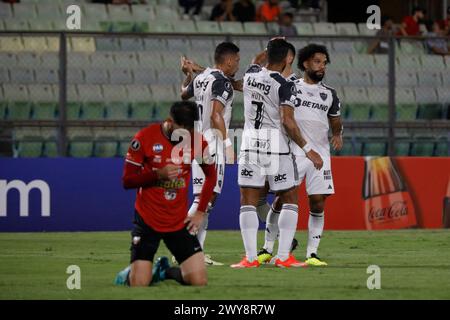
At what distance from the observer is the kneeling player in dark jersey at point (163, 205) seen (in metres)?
11.0

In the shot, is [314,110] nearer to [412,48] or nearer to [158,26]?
[412,48]

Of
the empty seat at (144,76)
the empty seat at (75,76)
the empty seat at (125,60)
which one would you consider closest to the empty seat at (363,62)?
the empty seat at (144,76)

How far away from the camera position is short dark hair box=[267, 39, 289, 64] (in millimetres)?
12906

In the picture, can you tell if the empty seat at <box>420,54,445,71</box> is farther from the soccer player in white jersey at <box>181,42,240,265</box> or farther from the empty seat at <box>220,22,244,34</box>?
the soccer player in white jersey at <box>181,42,240,265</box>

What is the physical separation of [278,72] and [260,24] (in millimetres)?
11887

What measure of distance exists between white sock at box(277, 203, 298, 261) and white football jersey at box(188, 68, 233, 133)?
1.39m

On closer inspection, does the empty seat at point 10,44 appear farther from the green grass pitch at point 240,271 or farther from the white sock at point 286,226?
the white sock at point 286,226

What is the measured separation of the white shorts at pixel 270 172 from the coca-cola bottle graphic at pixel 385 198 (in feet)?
22.6

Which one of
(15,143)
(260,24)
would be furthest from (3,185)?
(260,24)

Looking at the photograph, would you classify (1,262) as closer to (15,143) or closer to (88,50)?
(15,143)

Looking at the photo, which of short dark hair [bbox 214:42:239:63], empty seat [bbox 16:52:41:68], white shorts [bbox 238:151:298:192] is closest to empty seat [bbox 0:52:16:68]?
empty seat [bbox 16:52:41:68]

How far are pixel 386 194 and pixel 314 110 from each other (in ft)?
20.8

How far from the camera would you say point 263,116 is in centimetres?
1315
